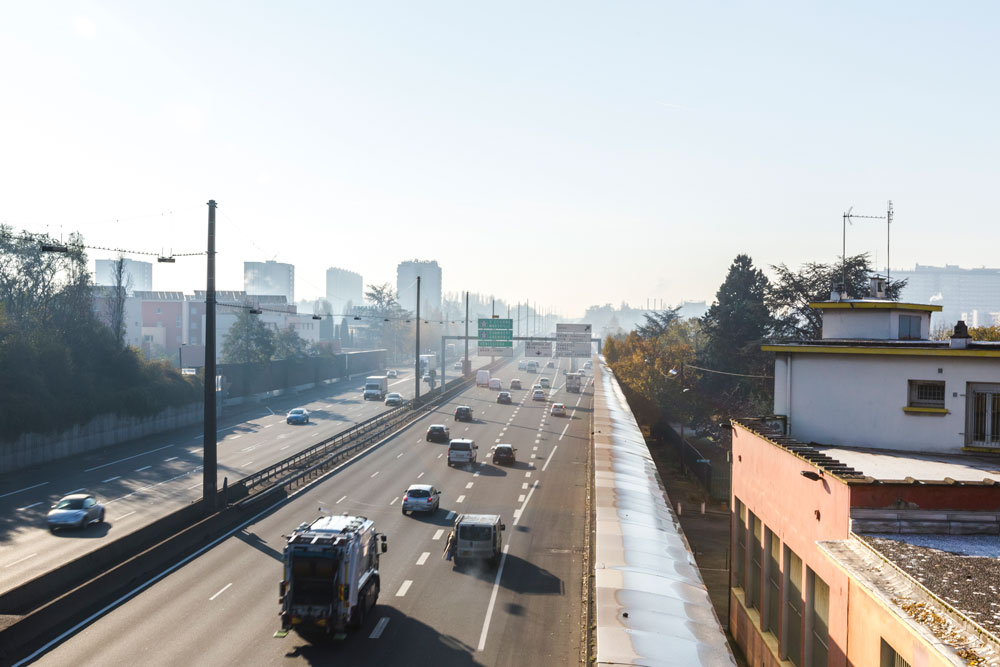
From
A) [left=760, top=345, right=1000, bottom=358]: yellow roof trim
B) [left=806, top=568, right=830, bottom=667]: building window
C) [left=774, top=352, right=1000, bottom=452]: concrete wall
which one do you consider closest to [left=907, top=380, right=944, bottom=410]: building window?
[left=774, top=352, right=1000, bottom=452]: concrete wall

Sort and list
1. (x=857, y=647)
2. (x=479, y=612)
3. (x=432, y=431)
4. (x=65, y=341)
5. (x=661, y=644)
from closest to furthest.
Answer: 1. (x=857, y=647)
2. (x=661, y=644)
3. (x=479, y=612)
4. (x=432, y=431)
5. (x=65, y=341)

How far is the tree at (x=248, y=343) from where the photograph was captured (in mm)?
104438

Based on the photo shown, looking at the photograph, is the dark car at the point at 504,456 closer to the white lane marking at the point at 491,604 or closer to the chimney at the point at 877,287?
the white lane marking at the point at 491,604

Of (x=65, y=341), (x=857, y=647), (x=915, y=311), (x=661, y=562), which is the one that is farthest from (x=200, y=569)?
(x=65, y=341)

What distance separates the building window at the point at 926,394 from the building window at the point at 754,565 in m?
6.24

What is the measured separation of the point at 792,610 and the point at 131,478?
139 ft

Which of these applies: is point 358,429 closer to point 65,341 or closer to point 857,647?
point 65,341

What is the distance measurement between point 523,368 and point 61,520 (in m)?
130

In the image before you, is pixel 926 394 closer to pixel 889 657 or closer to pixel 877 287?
pixel 877 287

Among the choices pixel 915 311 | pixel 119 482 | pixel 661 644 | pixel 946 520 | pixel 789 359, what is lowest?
pixel 119 482

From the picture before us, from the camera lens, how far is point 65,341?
69500mm

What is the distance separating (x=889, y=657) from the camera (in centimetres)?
1337

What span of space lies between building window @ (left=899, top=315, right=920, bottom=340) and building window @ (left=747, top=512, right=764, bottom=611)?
29.4 ft

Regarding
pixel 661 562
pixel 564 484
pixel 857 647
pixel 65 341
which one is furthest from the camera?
pixel 65 341
